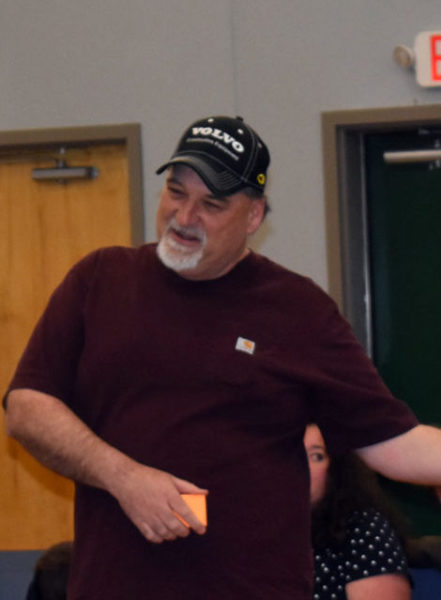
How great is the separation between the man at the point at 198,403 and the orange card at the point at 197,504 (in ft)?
0.03

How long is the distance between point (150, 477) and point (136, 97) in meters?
3.32

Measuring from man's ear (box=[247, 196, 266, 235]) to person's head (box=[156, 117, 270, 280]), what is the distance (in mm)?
27

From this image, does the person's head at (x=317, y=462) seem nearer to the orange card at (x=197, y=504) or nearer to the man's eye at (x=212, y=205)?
the man's eye at (x=212, y=205)

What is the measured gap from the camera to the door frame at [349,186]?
4.62 metres

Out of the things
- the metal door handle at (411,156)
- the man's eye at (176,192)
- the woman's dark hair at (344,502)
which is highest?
the metal door handle at (411,156)

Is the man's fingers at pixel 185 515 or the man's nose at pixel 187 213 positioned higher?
the man's nose at pixel 187 213

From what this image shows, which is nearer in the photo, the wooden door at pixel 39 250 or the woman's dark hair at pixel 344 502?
the woman's dark hair at pixel 344 502

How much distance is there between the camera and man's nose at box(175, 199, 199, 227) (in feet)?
6.49

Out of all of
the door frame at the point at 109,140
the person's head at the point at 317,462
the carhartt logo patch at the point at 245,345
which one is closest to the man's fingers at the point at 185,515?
the carhartt logo patch at the point at 245,345

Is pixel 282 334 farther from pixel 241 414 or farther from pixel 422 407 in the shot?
pixel 422 407

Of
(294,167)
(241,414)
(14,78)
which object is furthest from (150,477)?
(14,78)

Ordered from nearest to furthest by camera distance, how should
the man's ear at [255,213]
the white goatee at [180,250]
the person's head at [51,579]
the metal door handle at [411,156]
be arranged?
the white goatee at [180,250], the man's ear at [255,213], the person's head at [51,579], the metal door handle at [411,156]

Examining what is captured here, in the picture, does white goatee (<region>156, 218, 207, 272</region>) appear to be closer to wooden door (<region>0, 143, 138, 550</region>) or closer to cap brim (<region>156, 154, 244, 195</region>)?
cap brim (<region>156, 154, 244, 195</region>)

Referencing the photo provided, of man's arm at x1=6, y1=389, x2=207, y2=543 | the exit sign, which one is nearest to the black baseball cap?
man's arm at x1=6, y1=389, x2=207, y2=543
